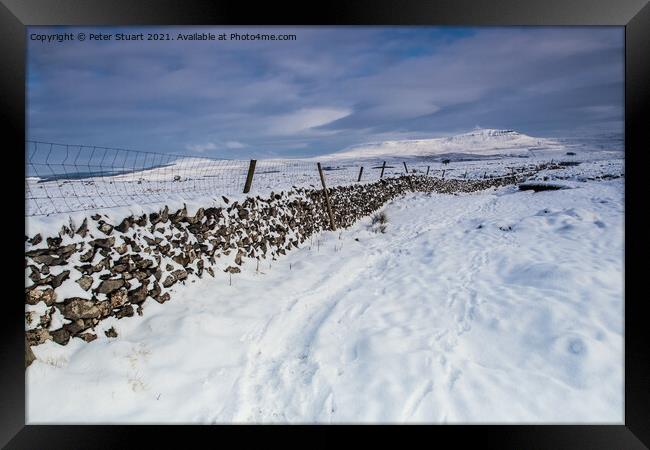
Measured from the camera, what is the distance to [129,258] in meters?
4.96

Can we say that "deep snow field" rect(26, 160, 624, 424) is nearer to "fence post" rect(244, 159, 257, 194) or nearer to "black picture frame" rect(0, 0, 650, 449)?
"black picture frame" rect(0, 0, 650, 449)

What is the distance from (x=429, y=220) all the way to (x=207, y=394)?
11408 millimetres

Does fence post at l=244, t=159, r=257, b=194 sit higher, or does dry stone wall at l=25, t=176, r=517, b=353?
fence post at l=244, t=159, r=257, b=194

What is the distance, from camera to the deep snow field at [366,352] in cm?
319

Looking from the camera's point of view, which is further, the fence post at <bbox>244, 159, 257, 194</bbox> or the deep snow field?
the fence post at <bbox>244, 159, 257, 194</bbox>

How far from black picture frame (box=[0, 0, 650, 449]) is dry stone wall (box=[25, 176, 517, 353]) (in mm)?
1214

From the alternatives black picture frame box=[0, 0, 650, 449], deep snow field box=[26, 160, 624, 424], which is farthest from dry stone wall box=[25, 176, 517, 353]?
black picture frame box=[0, 0, 650, 449]

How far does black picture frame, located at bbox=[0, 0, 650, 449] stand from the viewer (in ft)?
9.08

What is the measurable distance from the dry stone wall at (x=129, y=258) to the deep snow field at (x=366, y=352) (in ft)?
0.70

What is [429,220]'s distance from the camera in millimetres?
13547
